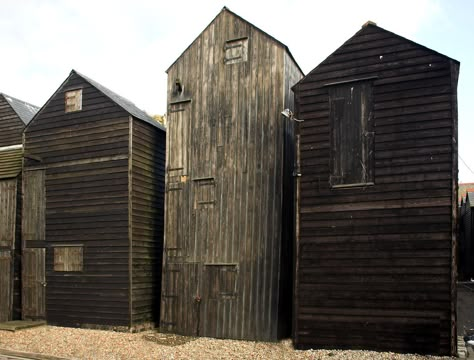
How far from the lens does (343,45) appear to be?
13.0 metres

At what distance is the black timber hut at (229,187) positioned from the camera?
14336 millimetres

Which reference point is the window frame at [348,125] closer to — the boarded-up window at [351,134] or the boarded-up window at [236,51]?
the boarded-up window at [351,134]

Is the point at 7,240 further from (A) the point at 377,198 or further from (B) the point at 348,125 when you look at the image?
(A) the point at 377,198

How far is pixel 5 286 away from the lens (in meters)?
18.2

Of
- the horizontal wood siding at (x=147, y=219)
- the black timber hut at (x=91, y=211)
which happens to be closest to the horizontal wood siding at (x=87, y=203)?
the black timber hut at (x=91, y=211)

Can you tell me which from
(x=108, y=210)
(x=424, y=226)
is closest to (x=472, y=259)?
(x=424, y=226)

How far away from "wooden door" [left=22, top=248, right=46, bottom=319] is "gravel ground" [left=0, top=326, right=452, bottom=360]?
1.71 metres

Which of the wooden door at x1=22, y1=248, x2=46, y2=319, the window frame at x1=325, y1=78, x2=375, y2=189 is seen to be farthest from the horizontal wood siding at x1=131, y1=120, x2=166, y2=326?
the window frame at x1=325, y1=78, x2=375, y2=189

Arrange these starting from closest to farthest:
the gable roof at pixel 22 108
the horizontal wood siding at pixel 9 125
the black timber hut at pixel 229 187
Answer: the black timber hut at pixel 229 187
the horizontal wood siding at pixel 9 125
the gable roof at pixel 22 108

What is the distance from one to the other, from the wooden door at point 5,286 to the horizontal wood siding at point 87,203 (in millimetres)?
1709

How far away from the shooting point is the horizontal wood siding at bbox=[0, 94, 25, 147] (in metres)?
21.3

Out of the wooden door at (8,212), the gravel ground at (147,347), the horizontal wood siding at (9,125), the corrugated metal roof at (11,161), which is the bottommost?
the gravel ground at (147,347)

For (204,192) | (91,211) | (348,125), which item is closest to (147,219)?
(91,211)

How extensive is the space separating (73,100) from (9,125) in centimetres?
547
